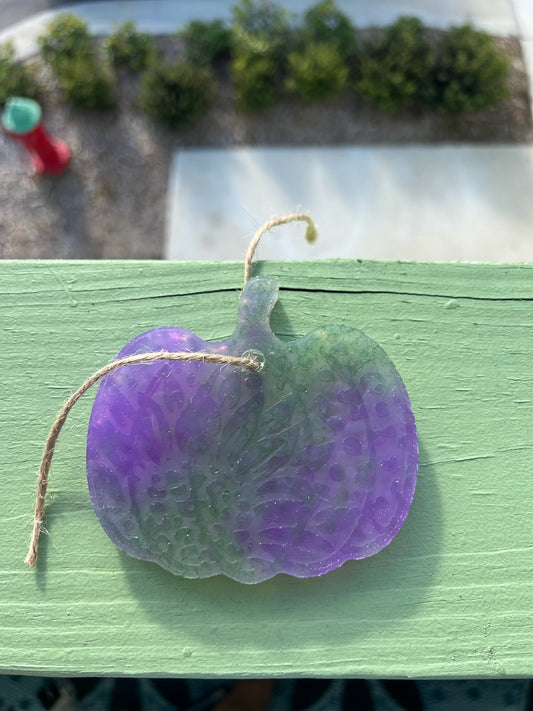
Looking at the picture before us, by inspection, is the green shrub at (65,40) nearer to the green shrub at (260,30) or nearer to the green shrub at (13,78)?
the green shrub at (13,78)

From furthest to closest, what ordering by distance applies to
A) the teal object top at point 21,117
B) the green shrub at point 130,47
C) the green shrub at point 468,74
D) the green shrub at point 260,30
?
1. the green shrub at point 130,47
2. the green shrub at point 260,30
3. the green shrub at point 468,74
4. the teal object top at point 21,117

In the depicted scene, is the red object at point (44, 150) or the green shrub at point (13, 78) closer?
the red object at point (44, 150)

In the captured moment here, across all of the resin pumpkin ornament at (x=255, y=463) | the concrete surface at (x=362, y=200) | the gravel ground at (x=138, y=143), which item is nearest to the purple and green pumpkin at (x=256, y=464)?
the resin pumpkin ornament at (x=255, y=463)

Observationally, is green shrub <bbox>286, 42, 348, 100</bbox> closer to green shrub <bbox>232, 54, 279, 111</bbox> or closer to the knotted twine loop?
green shrub <bbox>232, 54, 279, 111</bbox>

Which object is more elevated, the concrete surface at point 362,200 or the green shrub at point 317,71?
the green shrub at point 317,71

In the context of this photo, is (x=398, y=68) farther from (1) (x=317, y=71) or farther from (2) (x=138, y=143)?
(2) (x=138, y=143)

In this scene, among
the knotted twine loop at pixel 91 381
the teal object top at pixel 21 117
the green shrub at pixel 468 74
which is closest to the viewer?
the knotted twine loop at pixel 91 381

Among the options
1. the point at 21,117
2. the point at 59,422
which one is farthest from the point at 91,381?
the point at 21,117

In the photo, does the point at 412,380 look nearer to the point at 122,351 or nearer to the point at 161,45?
the point at 122,351
